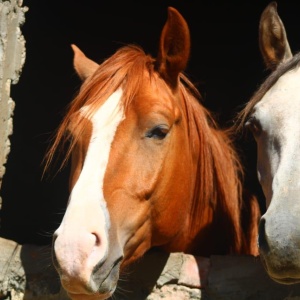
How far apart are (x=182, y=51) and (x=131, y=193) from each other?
0.74 m

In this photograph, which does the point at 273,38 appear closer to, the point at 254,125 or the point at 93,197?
the point at 254,125

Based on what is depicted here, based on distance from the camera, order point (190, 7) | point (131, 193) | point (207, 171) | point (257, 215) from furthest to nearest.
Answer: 1. point (190, 7)
2. point (257, 215)
3. point (207, 171)
4. point (131, 193)

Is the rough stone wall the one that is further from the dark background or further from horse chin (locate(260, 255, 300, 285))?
the dark background

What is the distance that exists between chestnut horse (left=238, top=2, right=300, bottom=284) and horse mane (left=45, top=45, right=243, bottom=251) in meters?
0.32

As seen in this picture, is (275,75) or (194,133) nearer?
(275,75)

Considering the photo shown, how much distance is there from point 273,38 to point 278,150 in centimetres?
81

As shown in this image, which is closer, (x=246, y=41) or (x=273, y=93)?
(x=273, y=93)

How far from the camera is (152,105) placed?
304cm

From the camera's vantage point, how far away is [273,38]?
11.5ft

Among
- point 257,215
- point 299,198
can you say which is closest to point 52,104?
point 257,215

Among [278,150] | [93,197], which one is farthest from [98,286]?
[278,150]

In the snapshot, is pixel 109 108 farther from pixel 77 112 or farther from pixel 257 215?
pixel 257 215

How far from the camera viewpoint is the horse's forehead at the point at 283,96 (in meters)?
2.97

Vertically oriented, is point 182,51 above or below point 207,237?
above
